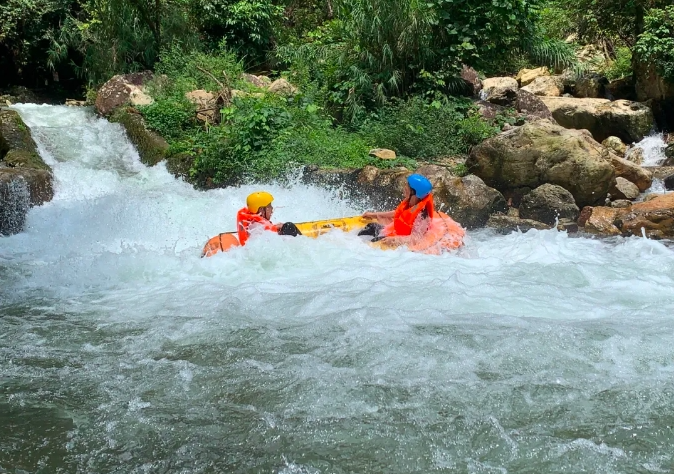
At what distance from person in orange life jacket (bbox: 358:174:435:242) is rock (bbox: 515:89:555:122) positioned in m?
5.56

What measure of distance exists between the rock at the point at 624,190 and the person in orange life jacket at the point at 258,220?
4.70 m

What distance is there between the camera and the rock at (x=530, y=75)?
1339 centimetres

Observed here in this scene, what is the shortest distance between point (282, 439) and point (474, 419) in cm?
87

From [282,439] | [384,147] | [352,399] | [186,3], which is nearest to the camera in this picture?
[282,439]

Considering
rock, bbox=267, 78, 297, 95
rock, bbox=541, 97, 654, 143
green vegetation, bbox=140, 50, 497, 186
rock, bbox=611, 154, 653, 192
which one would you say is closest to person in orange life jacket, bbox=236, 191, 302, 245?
green vegetation, bbox=140, 50, 497, 186

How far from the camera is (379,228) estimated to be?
638 cm

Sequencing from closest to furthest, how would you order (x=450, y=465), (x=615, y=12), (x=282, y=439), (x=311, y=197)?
(x=450, y=465), (x=282, y=439), (x=311, y=197), (x=615, y=12)

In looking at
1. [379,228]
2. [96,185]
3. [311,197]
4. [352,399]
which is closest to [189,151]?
[96,185]

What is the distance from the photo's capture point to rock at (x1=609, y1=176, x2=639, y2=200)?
8381 millimetres

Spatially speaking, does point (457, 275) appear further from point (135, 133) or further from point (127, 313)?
point (135, 133)

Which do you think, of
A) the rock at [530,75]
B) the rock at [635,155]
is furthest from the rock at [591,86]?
the rock at [635,155]

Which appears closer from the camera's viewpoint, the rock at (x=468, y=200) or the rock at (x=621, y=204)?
the rock at (x=468, y=200)

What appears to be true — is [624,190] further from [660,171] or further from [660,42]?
[660,42]

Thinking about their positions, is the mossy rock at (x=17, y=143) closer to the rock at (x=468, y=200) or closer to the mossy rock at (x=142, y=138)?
the mossy rock at (x=142, y=138)
